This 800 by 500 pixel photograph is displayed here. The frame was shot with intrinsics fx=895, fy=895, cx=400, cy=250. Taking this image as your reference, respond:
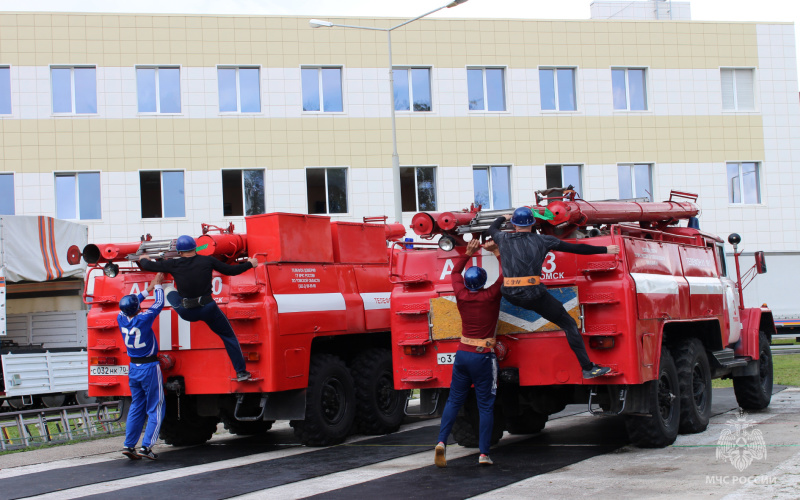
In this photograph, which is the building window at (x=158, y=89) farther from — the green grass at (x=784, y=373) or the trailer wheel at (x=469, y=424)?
the trailer wheel at (x=469, y=424)

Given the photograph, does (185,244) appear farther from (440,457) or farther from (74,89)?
(74,89)

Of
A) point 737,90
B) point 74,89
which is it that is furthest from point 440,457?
point 737,90

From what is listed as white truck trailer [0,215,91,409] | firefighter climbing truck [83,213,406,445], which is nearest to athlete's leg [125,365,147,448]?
firefighter climbing truck [83,213,406,445]

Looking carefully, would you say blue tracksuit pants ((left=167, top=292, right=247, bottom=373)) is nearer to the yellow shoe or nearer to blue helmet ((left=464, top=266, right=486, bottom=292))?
the yellow shoe

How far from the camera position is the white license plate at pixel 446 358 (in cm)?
955

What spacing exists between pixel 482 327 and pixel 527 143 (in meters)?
21.5

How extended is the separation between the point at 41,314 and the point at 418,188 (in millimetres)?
13492

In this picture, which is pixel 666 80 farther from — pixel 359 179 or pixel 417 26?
pixel 359 179

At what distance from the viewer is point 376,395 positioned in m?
12.1

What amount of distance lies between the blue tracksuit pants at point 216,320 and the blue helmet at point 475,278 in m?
3.01

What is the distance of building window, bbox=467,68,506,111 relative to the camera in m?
29.4

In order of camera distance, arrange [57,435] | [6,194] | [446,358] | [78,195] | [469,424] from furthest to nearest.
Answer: [78,195] → [6,194] → [57,435] → [469,424] → [446,358]

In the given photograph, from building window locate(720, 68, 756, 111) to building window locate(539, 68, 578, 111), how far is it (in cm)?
555

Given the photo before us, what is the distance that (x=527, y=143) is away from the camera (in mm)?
29562
